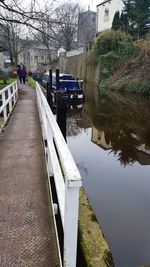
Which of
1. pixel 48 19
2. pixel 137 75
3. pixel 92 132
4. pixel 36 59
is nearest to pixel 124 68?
pixel 137 75

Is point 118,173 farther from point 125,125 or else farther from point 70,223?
point 125,125

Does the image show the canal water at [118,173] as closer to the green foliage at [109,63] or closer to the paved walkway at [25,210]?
the paved walkway at [25,210]

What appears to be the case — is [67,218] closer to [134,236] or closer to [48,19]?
[134,236]

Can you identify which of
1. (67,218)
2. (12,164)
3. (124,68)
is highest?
Result: (124,68)

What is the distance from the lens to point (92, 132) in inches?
468

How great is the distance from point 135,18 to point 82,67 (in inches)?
388

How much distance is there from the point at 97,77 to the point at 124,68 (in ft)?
15.9

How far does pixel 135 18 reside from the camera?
104 ft

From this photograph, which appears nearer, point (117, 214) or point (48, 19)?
point (117, 214)

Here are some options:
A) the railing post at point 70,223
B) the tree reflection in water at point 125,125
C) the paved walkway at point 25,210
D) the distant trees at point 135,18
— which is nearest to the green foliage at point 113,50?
the distant trees at point 135,18

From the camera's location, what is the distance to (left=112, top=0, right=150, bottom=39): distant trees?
102 feet

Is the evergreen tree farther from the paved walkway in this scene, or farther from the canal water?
the paved walkway

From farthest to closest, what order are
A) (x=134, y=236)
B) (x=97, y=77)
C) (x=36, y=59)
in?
(x=36, y=59) → (x=97, y=77) → (x=134, y=236)

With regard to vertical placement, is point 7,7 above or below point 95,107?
above
